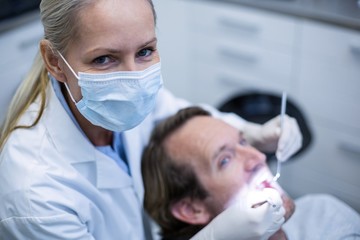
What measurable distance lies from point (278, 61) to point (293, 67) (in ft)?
0.27

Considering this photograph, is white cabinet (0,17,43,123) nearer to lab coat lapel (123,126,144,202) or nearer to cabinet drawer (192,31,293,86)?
lab coat lapel (123,126,144,202)

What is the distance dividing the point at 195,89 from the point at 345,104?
0.85 metres

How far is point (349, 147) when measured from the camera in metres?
1.85

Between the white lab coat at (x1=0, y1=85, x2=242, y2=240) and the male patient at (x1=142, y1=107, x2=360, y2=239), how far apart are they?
0.07 m

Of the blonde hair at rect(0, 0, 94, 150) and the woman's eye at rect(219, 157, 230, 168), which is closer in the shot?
the blonde hair at rect(0, 0, 94, 150)

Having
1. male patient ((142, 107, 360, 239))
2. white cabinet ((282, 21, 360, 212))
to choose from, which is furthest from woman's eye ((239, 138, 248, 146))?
white cabinet ((282, 21, 360, 212))

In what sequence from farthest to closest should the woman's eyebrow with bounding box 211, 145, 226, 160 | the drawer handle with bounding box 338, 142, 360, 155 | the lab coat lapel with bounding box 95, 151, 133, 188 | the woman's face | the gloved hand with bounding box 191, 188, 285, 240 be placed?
the drawer handle with bounding box 338, 142, 360, 155 < the woman's eyebrow with bounding box 211, 145, 226, 160 < the lab coat lapel with bounding box 95, 151, 133, 188 < the gloved hand with bounding box 191, 188, 285, 240 < the woman's face

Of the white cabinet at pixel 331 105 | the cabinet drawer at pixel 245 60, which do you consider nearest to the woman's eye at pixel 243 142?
the white cabinet at pixel 331 105

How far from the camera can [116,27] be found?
844 mm

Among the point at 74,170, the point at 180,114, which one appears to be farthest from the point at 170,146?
the point at 74,170

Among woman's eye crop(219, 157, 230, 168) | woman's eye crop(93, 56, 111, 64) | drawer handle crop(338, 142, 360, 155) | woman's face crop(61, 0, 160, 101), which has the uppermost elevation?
woman's face crop(61, 0, 160, 101)

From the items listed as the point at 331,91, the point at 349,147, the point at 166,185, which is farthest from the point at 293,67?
the point at 166,185

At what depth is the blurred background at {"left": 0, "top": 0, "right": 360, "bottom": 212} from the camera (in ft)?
5.55

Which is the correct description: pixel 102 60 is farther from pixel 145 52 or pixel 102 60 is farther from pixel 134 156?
pixel 134 156
